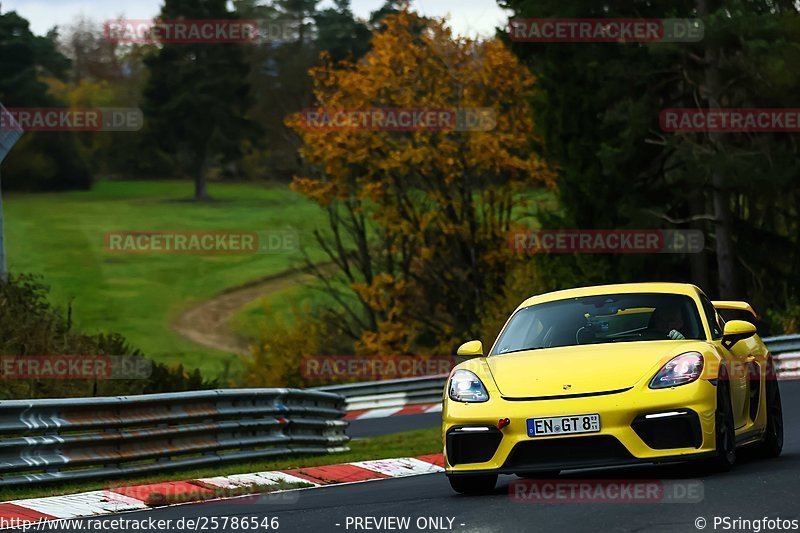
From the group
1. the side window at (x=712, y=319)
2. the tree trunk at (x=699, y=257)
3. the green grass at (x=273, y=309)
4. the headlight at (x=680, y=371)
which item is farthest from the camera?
the green grass at (x=273, y=309)

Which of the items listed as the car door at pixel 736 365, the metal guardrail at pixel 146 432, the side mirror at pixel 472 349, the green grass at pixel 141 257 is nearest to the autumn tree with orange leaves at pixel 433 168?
the green grass at pixel 141 257

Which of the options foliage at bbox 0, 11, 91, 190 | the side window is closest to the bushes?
the side window

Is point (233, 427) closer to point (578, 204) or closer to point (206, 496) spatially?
point (206, 496)

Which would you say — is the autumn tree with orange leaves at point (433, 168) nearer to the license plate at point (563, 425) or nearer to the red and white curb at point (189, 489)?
the red and white curb at point (189, 489)

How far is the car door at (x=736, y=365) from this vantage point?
9.90 meters

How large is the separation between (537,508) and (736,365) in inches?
93.8

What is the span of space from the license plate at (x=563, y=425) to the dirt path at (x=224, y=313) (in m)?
48.0

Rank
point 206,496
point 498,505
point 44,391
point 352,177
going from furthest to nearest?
point 352,177 → point 44,391 → point 206,496 → point 498,505

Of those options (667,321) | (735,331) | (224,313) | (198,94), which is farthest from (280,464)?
(198,94)

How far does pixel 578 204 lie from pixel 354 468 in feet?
84.7

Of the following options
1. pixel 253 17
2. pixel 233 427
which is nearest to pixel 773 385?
pixel 233 427

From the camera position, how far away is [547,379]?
30.5ft

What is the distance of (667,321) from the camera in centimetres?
1041

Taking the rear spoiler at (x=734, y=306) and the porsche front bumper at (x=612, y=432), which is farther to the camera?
the rear spoiler at (x=734, y=306)
